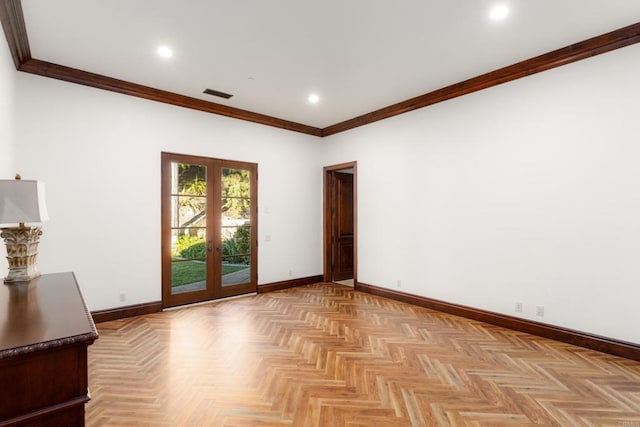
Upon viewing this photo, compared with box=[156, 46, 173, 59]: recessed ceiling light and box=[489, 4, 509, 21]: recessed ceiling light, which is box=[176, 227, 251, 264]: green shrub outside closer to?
box=[156, 46, 173, 59]: recessed ceiling light

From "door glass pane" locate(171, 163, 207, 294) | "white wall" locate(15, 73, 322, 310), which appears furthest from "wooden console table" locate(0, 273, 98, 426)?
"door glass pane" locate(171, 163, 207, 294)

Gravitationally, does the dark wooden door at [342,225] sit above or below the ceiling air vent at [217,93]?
below

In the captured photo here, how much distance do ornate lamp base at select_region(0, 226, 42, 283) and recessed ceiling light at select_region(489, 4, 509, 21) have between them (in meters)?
4.10

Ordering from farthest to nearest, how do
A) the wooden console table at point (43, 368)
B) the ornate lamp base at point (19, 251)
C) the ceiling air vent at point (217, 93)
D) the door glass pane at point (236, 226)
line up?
1. the door glass pane at point (236, 226)
2. the ceiling air vent at point (217, 93)
3. the ornate lamp base at point (19, 251)
4. the wooden console table at point (43, 368)

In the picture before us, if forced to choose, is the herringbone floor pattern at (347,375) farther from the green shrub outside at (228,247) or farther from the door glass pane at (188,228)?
the green shrub outside at (228,247)

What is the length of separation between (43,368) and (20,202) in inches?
54.4

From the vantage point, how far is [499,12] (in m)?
2.87

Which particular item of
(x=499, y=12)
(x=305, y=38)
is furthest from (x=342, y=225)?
(x=499, y=12)

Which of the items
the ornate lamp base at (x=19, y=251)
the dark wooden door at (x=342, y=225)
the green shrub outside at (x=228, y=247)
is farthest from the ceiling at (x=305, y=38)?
the dark wooden door at (x=342, y=225)

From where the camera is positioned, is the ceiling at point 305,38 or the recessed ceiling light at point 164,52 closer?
the ceiling at point 305,38

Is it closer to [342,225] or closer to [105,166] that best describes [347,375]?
[105,166]

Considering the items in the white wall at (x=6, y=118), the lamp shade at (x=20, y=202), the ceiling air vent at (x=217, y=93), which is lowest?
the lamp shade at (x=20, y=202)

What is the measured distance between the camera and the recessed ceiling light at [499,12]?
280 centimetres

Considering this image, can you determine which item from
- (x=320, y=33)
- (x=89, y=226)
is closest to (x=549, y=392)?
(x=320, y=33)
